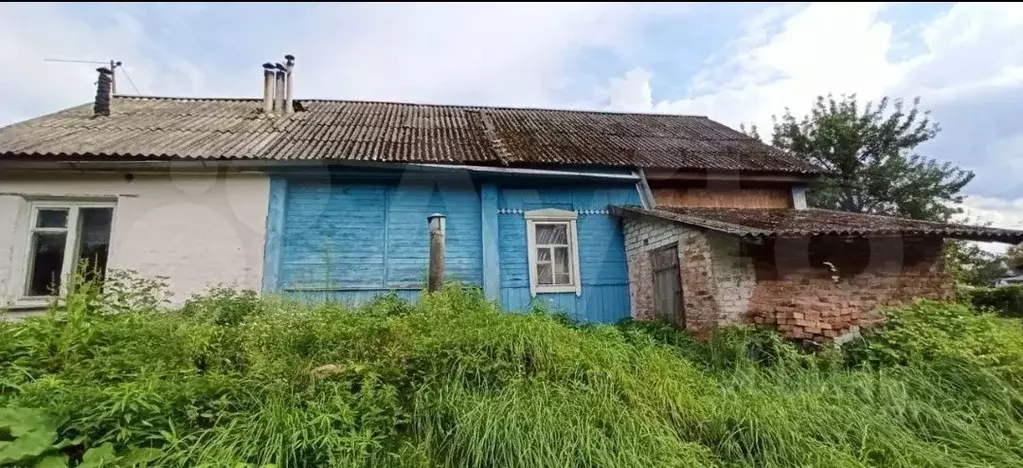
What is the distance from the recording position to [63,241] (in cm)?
700

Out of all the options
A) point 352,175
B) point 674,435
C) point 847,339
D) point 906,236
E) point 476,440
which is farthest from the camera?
point 352,175

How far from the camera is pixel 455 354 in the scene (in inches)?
160

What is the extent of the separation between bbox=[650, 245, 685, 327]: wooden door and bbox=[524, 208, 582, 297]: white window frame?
4.22 ft

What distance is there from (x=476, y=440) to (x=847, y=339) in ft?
15.7

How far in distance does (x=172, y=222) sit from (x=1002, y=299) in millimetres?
14476

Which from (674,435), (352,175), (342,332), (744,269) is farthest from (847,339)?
(352,175)

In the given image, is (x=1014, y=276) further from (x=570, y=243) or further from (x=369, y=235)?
(x=369, y=235)

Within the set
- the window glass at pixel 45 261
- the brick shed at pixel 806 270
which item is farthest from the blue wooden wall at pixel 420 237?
the window glass at pixel 45 261

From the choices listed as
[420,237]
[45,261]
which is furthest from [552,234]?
[45,261]

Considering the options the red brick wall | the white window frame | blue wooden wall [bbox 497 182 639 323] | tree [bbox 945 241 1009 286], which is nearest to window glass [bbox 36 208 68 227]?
blue wooden wall [bbox 497 182 639 323]

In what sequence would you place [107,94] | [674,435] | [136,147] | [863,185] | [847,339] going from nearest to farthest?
[674,435] < [847,339] < [136,147] < [107,94] < [863,185]

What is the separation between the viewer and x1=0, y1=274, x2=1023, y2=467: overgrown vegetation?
314 cm

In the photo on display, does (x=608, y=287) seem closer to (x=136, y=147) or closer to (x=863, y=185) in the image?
(x=136, y=147)

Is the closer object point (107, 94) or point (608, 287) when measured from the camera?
point (608, 287)
